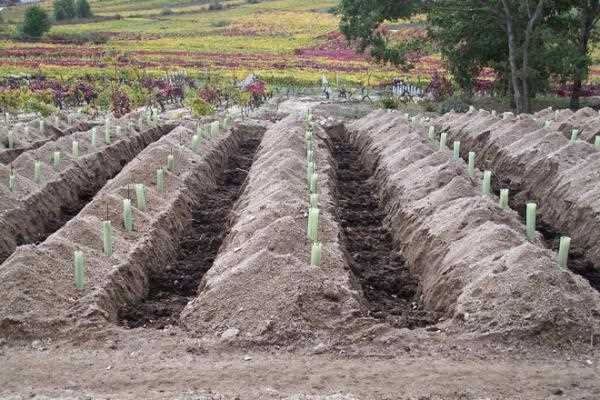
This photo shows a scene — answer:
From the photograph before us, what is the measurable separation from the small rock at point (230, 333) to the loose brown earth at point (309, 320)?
0.02m

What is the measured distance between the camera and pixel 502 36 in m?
29.6

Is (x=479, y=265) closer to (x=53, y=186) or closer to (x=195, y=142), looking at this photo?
(x=53, y=186)

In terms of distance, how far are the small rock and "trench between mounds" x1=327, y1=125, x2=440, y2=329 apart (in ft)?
5.43

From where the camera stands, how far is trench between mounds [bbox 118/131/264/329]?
8.48m

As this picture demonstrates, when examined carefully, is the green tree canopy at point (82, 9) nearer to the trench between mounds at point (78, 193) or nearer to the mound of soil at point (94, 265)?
the trench between mounds at point (78, 193)

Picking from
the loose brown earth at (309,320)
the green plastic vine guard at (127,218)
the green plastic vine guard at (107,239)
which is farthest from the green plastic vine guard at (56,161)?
the green plastic vine guard at (107,239)

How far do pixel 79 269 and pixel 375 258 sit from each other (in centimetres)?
425

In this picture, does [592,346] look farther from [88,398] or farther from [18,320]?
[18,320]

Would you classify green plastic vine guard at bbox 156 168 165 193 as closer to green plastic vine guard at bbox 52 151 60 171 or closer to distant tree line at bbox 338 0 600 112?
green plastic vine guard at bbox 52 151 60 171

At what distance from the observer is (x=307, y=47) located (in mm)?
65562

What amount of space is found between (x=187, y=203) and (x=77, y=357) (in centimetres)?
620

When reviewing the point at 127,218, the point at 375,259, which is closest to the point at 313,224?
the point at 375,259

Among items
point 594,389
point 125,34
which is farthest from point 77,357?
point 125,34

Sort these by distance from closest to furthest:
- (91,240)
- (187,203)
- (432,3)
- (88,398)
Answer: (88,398), (91,240), (187,203), (432,3)
